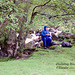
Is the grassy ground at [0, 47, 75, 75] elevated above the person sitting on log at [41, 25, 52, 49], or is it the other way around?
the person sitting on log at [41, 25, 52, 49]

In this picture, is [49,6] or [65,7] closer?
[65,7]

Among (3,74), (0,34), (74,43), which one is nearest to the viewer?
(3,74)

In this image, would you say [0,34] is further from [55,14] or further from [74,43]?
[74,43]

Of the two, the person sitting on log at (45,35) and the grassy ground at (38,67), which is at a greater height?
the person sitting on log at (45,35)

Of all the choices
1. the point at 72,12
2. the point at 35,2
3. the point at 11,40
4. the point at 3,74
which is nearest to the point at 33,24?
the point at 35,2

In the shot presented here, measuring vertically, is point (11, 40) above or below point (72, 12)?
below

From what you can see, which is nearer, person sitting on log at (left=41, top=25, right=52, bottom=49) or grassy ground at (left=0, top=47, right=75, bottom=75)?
grassy ground at (left=0, top=47, right=75, bottom=75)

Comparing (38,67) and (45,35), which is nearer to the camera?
(38,67)

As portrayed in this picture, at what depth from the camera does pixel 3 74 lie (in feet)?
11.6

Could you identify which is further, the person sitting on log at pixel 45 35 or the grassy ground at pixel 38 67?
the person sitting on log at pixel 45 35

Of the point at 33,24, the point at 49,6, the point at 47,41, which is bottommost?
the point at 47,41

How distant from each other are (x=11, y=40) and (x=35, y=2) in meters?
2.98

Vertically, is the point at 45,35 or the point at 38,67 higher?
the point at 45,35

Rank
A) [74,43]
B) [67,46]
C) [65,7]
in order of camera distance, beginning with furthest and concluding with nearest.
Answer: [74,43] < [67,46] < [65,7]
